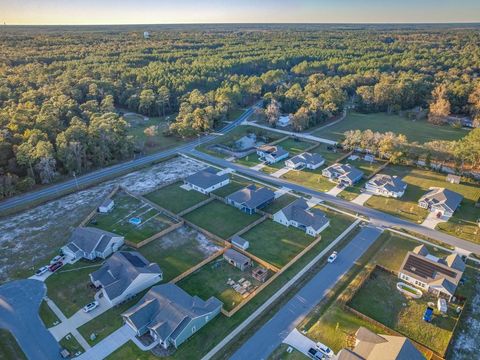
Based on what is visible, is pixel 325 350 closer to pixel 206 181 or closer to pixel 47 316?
pixel 47 316

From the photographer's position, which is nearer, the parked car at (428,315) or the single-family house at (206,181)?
the parked car at (428,315)

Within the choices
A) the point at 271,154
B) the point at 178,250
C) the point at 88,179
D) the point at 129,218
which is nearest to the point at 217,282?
the point at 178,250

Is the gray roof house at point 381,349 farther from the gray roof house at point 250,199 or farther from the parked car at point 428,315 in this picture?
the gray roof house at point 250,199

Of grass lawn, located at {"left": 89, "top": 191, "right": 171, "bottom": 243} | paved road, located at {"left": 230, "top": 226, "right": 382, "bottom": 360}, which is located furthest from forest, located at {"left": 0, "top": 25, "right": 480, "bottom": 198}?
paved road, located at {"left": 230, "top": 226, "right": 382, "bottom": 360}

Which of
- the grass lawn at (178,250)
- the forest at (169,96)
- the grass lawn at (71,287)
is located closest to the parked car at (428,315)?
the grass lawn at (178,250)

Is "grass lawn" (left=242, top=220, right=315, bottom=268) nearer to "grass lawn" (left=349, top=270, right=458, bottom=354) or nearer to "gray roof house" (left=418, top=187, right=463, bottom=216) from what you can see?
"grass lawn" (left=349, top=270, right=458, bottom=354)

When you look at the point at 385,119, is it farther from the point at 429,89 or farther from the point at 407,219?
the point at 407,219

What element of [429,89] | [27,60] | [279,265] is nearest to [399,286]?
[279,265]
